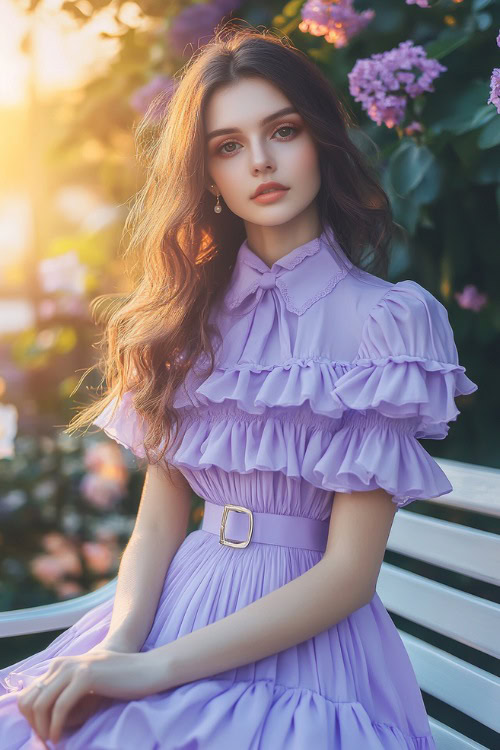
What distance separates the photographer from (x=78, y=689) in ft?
3.89

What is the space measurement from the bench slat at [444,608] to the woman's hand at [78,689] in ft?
2.17

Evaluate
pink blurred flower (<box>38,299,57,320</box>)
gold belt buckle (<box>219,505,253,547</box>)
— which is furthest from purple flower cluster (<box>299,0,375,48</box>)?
pink blurred flower (<box>38,299,57,320</box>)

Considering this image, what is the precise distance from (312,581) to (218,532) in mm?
234

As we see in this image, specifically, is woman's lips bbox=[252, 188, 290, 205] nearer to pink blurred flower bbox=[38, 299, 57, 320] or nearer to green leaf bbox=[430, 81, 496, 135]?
green leaf bbox=[430, 81, 496, 135]

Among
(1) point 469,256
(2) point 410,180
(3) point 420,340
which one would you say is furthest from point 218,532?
(1) point 469,256

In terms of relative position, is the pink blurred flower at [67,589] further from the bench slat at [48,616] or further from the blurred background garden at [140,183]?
the bench slat at [48,616]

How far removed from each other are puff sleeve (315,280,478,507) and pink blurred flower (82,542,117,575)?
231cm

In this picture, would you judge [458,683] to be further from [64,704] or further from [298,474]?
[64,704]

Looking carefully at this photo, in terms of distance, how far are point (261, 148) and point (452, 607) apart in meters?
0.90

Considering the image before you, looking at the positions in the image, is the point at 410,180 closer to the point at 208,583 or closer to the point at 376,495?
the point at 376,495

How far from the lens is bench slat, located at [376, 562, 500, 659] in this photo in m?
1.59

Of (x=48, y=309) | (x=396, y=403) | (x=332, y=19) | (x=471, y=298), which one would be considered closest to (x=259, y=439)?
(x=396, y=403)

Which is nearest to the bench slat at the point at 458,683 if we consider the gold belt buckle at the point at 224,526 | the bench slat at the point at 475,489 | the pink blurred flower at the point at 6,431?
the bench slat at the point at 475,489

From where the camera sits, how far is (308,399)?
1.34 metres
